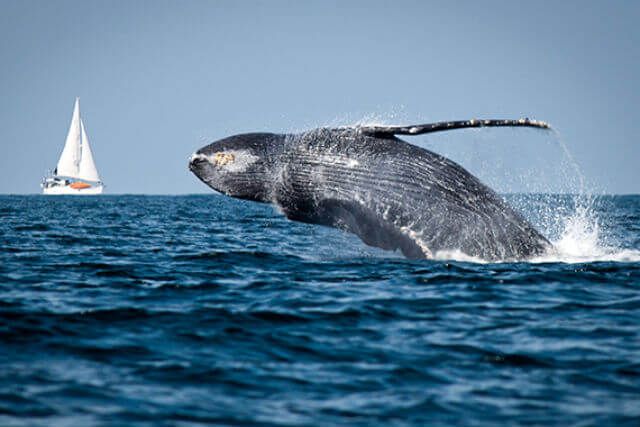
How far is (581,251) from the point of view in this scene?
12.8 meters

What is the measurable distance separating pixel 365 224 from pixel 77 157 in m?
125

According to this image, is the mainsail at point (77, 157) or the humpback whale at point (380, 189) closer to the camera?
the humpback whale at point (380, 189)

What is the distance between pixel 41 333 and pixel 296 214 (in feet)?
15.4

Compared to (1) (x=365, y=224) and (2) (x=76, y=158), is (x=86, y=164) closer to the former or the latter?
(2) (x=76, y=158)

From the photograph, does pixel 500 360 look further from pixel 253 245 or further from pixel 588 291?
pixel 253 245

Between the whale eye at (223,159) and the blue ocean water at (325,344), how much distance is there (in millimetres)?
1703

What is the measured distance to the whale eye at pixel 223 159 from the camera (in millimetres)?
10375

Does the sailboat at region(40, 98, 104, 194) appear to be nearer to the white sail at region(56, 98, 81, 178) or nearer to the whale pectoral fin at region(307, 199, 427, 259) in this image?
the white sail at region(56, 98, 81, 178)

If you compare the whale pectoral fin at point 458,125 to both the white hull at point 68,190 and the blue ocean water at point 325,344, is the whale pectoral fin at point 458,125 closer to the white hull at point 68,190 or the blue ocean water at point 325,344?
the blue ocean water at point 325,344

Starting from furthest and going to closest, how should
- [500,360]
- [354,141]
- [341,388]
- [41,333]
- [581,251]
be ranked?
[581,251]
[354,141]
[41,333]
[500,360]
[341,388]

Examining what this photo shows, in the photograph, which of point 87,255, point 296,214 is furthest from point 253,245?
point 296,214

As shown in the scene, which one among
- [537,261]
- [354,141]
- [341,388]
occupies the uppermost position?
[354,141]

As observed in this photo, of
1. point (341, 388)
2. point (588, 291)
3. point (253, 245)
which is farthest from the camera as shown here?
point (253, 245)

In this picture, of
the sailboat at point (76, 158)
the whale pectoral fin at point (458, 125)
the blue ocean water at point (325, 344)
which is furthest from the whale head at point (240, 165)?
the sailboat at point (76, 158)
